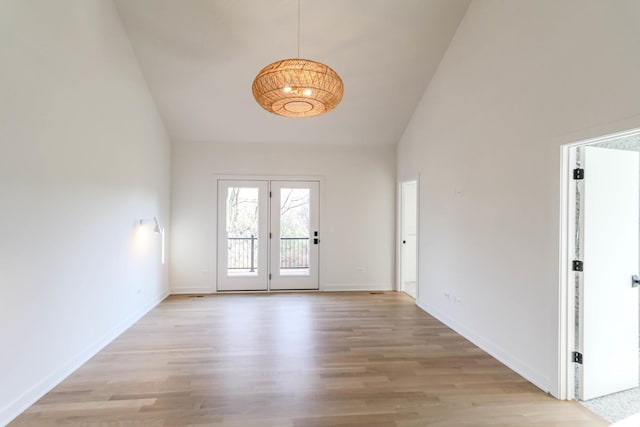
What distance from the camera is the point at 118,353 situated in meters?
3.36

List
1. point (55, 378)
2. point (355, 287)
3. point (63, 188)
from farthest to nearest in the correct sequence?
point (355, 287), point (63, 188), point (55, 378)

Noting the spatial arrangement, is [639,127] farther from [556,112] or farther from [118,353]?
[118,353]

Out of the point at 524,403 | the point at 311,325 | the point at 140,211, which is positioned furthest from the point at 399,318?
the point at 140,211

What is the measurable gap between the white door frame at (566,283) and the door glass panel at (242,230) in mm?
4618

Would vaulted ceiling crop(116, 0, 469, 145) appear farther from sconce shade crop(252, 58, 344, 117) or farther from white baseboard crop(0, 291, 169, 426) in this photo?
white baseboard crop(0, 291, 169, 426)

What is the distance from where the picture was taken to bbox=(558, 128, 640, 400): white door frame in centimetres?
256

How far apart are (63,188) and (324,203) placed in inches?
158

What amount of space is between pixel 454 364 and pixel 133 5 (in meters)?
5.06

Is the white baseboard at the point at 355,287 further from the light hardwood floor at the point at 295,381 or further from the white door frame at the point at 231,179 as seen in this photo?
the light hardwood floor at the point at 295,381

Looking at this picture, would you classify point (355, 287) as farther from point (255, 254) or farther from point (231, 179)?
point (231, 179)

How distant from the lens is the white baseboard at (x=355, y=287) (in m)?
6.14

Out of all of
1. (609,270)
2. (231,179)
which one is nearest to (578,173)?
(609,270)

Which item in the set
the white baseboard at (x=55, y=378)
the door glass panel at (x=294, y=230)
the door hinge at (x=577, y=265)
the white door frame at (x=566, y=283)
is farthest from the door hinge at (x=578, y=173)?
the white baseboard at (x=55, y=378)

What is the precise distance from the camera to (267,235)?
6035 millimetres
